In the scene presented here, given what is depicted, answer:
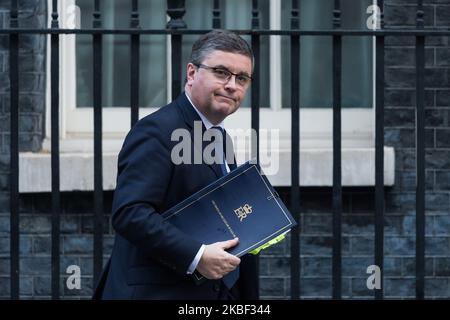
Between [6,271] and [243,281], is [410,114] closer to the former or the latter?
[6,271]

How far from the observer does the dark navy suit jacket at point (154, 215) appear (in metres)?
3.62

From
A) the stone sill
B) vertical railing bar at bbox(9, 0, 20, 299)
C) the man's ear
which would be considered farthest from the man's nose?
the stone sill

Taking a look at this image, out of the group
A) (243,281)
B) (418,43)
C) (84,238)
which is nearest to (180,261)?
(243,281)

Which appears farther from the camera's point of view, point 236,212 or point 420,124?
point 420,124

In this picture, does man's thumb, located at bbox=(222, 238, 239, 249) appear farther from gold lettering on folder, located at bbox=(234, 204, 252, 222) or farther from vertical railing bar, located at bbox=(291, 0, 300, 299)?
vertical railing bar, located at bbox=(291, 0, 300, 299)

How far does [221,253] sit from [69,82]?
3.36 meters

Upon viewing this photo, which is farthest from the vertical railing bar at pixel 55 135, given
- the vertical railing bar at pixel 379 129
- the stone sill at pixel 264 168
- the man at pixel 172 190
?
the stone sill at pixel 264 168

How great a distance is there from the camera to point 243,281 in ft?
13.2

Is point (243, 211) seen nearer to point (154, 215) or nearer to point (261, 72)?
point (154, 215)

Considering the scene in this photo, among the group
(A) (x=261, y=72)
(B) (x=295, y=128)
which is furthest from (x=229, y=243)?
(A) (x=261, y=72)

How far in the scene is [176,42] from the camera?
4727mm

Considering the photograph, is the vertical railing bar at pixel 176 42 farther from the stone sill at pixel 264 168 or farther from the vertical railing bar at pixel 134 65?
the stone sill at pixel 264 168

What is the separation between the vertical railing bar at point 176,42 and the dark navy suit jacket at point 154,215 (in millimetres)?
807

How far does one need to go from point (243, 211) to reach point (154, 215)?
1.09 feet
